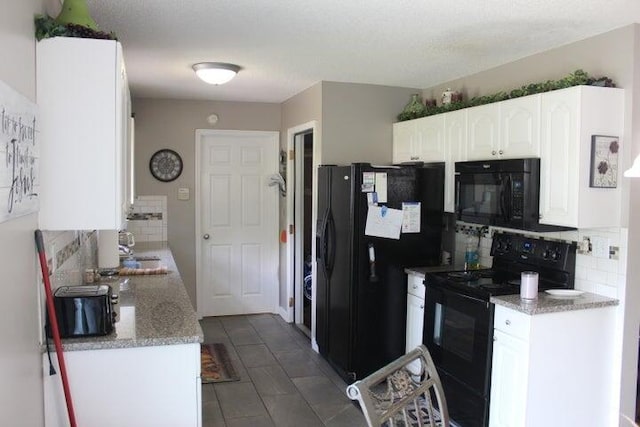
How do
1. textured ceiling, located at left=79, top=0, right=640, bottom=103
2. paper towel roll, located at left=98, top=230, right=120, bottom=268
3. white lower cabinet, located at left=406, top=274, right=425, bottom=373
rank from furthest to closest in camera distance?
white lower cabinet, located at left=406, top=274, right=425, bottom=373 < paper towel roll, located at left=98, top=230, right=120, bottom=268 < textured ceiling, located at left=79, top=0, right=640, bottom=103

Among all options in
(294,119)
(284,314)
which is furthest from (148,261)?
(294,119)

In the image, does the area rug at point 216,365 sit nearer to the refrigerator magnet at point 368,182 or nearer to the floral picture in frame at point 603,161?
the refrigerator magnet at point 368,182

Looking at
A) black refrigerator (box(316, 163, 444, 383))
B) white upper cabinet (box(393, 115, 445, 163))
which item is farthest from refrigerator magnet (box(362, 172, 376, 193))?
white upper cabinet (box(393, 115, 445, 163))

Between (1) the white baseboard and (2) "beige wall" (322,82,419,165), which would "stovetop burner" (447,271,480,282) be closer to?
(2) "beige wall" (322,82,419,165)

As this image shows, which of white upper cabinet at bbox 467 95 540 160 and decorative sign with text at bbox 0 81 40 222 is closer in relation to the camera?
decorative sign with text at bbox 0 81 40 222

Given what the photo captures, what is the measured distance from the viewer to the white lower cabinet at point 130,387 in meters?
2.12

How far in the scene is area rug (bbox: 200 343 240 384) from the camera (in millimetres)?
4066

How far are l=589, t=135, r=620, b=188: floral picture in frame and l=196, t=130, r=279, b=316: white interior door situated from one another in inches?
140

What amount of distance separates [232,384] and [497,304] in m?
2.05

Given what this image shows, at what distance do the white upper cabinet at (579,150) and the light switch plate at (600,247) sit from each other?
13 centimetres

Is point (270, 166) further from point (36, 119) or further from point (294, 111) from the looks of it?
point (36, 119)

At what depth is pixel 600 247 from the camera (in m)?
3.00

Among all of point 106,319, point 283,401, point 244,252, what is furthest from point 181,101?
point 106,319

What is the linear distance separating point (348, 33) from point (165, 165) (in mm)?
3061
